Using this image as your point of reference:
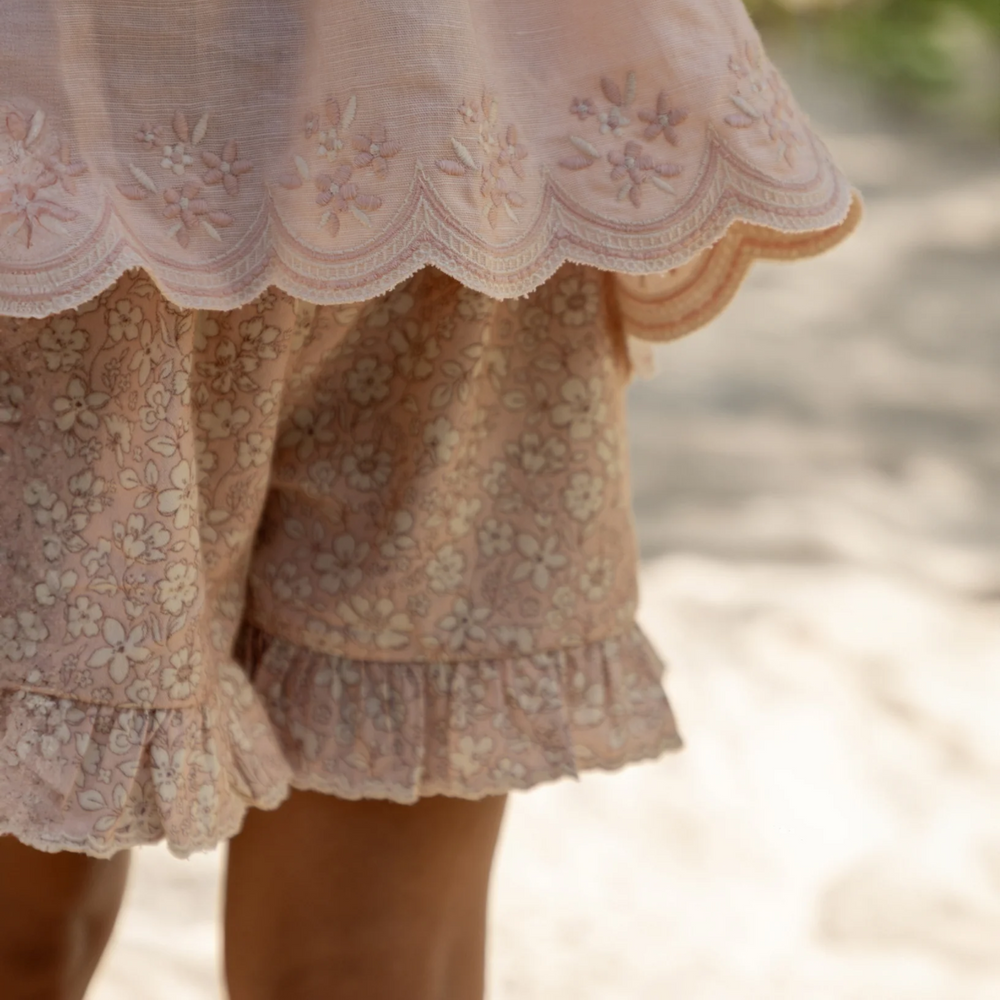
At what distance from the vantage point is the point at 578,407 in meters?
0.77

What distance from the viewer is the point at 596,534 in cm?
79

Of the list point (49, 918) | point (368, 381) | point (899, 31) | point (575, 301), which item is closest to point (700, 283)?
point (575, 301)

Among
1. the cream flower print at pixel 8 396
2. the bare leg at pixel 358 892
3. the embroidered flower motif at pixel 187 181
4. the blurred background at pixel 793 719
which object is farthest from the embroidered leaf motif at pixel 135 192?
the blurred background at pixel 793 719

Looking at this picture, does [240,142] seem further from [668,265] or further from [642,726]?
[642,726]

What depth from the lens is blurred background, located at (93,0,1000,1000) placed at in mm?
1534

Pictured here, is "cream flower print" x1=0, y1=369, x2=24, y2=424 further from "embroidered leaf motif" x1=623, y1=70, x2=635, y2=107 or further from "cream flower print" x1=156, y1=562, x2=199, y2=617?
"embroidered leaf motif" x1=623, y1=70, x2=635, y2=107

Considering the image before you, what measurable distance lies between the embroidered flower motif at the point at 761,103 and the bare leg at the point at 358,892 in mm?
368

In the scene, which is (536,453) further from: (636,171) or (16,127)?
(16,127)

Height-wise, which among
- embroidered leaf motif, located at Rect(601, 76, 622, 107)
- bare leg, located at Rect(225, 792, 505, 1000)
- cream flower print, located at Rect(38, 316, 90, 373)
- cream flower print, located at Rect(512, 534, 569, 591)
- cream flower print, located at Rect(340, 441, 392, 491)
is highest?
embroidered leaf motif, located at Rect(601, 76, 622, 107)

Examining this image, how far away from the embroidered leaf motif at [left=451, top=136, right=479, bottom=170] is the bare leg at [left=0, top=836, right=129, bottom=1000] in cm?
49

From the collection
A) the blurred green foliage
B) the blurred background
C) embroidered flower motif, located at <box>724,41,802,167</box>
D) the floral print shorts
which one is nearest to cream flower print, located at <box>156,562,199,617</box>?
the floral print shorts

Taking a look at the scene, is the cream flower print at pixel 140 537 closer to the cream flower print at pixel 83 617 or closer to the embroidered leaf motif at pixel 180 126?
the cream flower print at pixel 83 617

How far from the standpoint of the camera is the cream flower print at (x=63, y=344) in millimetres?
649

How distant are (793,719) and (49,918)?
49.1 inches
